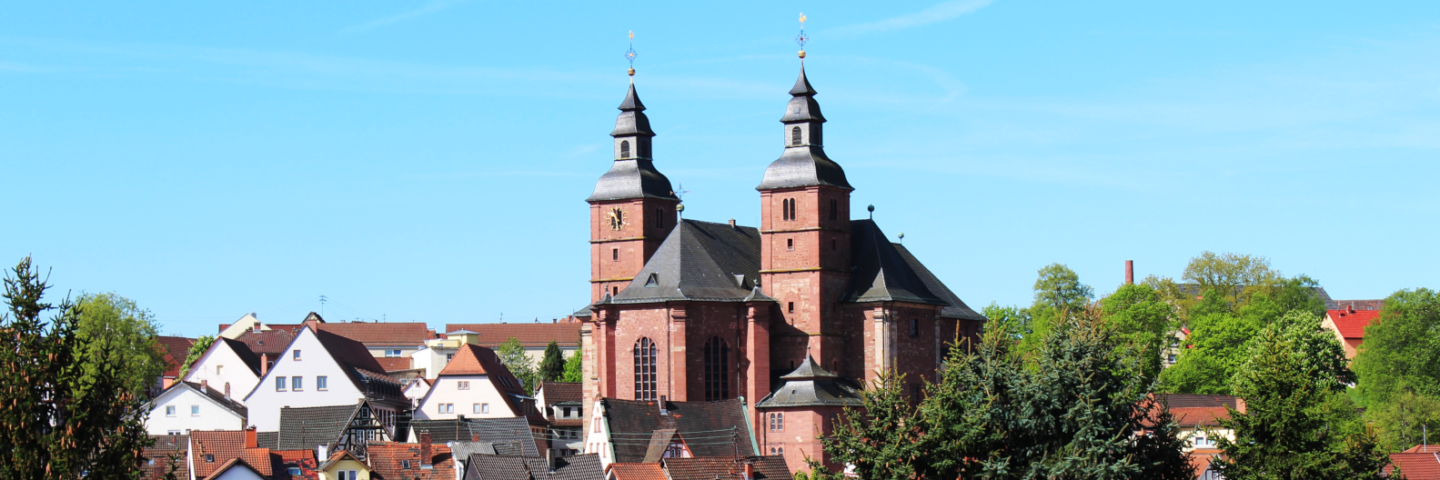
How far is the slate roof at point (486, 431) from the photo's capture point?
7612 cm

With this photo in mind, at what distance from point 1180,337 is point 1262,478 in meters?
78.2

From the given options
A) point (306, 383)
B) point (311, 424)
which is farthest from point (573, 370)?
point (311, 424)

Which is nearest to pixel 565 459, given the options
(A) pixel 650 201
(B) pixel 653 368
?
(B) pixel 653 368

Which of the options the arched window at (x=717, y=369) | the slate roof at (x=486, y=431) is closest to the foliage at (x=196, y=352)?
the slate roof at (x=486, y=431)

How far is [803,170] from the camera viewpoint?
7356cm

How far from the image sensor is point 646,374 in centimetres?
7206

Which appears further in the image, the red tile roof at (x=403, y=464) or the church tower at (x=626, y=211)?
the church tower at (x=626, y=211)

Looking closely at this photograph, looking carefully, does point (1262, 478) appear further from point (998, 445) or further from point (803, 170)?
point (803, 170)

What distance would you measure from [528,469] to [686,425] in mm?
6822

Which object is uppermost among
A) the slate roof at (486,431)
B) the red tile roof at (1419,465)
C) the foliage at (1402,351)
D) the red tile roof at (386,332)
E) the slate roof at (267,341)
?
the red tile roof at (386,332)

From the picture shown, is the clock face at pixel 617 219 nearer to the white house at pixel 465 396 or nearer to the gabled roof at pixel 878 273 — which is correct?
the gabled roof at pixel 878 273

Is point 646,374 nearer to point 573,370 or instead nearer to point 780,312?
point 780,312

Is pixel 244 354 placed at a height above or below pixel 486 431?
above

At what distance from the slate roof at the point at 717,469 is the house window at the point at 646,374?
692cm
